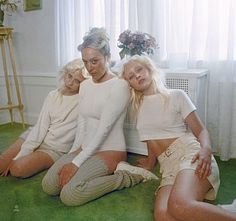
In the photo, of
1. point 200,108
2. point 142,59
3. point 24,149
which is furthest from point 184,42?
point 24,149

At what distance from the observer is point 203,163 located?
147 centimetres

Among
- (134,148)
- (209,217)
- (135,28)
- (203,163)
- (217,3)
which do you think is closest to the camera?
(209,217)

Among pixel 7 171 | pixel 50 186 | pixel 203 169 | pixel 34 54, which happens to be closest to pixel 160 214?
pixel 203 169

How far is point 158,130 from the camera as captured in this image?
1.77 m

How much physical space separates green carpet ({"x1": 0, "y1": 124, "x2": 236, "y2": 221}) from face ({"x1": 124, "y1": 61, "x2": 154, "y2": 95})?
2.01 ft

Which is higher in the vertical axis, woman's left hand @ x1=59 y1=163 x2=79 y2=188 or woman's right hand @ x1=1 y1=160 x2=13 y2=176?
woman's left hand @ x1=59 y1=163 x2=79 y2=188

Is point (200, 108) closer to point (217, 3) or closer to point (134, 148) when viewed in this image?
point (134, 148)

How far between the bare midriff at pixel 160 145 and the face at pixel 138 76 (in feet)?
1.05

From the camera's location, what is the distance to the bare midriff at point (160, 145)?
174cm

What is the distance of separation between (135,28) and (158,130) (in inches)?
49.0

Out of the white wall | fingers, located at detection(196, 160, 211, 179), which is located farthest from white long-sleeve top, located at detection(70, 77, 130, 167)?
the white wall

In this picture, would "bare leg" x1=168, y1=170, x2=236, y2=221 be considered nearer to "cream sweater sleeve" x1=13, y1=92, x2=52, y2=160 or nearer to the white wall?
"cream sweater sleeve" x1=13, y1=92, x2=52, y2=160

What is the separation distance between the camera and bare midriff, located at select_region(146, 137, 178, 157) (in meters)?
1.74

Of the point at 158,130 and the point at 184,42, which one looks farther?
the point at 184,42
